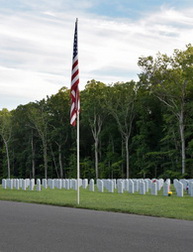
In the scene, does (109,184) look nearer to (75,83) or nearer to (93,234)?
(75,83)

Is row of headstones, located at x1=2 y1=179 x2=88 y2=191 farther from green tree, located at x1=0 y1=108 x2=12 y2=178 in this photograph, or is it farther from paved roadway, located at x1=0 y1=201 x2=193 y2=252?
green tree, located at x1=0 y1=108 x2=12 y2=178

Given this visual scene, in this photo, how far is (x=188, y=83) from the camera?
48250 mm

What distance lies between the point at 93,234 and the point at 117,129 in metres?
58.1

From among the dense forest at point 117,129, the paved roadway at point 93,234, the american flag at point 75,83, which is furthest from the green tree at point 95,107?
the paved roadway at point 93,234

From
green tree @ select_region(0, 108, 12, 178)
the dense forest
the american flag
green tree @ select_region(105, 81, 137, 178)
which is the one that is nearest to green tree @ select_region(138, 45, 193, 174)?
the dense forest

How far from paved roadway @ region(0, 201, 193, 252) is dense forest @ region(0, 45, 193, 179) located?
114 ft

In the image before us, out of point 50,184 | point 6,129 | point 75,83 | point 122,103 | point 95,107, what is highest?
point 122,103

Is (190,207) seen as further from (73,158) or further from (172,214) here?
(73,158)

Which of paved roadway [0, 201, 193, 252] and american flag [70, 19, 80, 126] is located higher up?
american flag [70, 19, 80, 126]

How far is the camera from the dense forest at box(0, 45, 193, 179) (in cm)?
4753

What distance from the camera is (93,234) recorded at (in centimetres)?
920

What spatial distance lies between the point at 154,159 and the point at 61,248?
5052 cm

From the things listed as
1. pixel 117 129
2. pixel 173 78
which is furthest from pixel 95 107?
pixel 173 78

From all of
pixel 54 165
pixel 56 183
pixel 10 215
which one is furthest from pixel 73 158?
pixel 10 215
